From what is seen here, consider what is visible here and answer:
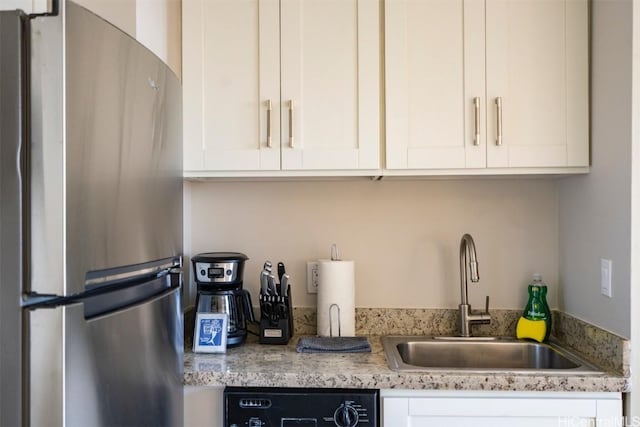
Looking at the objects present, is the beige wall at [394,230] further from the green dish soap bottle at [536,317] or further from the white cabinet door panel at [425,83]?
the white cabinet door panel at [425,83]

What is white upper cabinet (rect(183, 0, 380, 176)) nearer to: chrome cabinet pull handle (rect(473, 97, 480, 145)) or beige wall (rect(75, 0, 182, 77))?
beige wall (rect(75, 0, 182, 77))

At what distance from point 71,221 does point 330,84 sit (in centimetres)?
103

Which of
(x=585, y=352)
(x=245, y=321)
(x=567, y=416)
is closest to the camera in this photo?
(x=567, y=416)

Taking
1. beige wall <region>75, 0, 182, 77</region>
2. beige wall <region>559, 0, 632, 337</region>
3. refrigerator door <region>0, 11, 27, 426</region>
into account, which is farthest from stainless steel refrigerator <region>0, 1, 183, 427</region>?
beige wall <region>559, 0, 632, 337</region>

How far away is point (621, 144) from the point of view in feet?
4.30

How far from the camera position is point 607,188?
4.54 ft

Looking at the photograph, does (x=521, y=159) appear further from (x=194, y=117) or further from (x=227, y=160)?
(x=194, y=117)

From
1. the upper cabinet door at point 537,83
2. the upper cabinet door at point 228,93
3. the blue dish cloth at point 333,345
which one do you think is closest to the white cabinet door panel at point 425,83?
the upper cabinet door at point 537,83

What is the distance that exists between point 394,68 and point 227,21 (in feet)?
2.06

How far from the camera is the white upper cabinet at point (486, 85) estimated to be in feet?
4.88

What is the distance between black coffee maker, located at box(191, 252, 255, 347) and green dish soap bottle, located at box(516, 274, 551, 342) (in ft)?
3.54

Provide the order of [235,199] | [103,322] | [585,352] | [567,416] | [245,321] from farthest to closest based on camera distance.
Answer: [235,199] → [245,321] → [585,352] → [567,416] → [103,322]

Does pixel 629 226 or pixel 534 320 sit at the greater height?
pixel 629 226

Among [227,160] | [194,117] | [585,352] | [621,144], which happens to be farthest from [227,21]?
[585,352]
